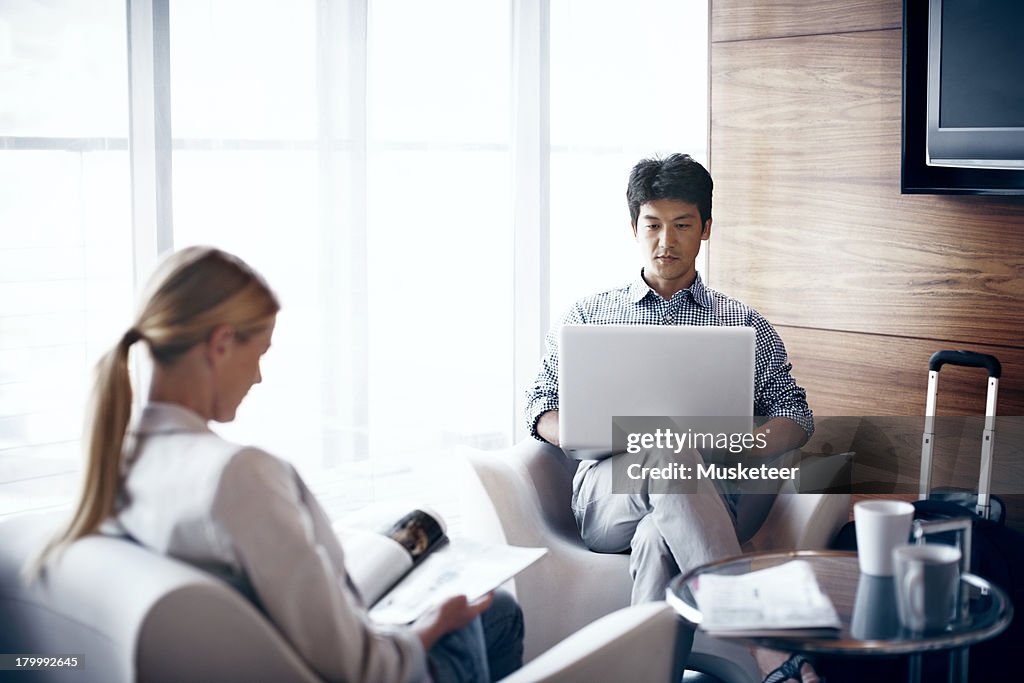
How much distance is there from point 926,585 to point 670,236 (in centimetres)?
141

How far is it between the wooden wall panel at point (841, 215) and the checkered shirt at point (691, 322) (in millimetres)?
464

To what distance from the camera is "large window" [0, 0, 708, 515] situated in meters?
2.82

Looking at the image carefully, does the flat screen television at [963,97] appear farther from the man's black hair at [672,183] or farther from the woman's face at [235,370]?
the woman's face at [235,370]

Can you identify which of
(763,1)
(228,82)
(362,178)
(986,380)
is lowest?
(986,380)

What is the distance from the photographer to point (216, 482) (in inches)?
53.2

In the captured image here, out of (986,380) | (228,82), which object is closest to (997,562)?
(986,380)

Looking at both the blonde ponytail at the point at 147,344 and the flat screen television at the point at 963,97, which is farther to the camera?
the flat screen television at the point at 963,97

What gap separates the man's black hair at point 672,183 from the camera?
9.39ft

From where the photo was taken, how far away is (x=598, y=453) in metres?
2.69

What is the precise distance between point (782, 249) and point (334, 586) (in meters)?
2.35

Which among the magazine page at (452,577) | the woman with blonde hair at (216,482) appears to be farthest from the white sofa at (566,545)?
the woman with blonde hair at (216,482)

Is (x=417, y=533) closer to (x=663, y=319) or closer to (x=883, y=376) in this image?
(x=663, y=319)

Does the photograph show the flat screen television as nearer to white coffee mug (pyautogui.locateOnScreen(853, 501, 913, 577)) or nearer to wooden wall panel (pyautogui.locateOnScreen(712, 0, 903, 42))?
wooden wall panel (pyautogui.locateOnScreen(712, 0, 903, 42))

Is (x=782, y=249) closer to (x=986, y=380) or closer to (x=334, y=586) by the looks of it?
(x=986, y=380)
